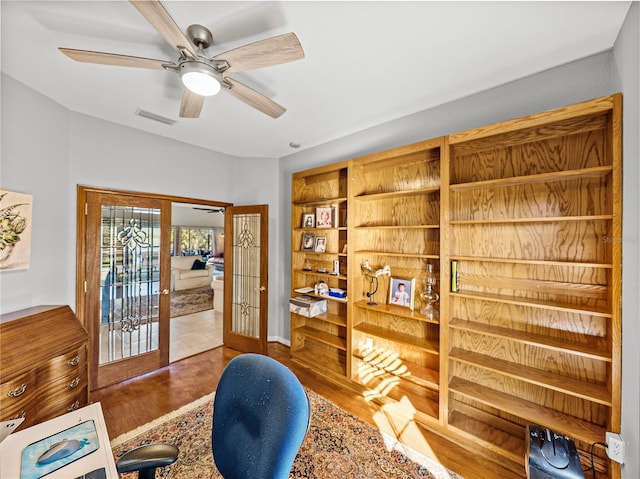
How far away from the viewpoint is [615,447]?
1396 millimetres

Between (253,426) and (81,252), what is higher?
(81,252)

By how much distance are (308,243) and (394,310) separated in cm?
138

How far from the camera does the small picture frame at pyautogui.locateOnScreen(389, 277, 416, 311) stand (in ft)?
8.02

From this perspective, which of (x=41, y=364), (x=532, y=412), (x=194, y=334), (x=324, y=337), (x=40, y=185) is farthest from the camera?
(x=194, y=334)

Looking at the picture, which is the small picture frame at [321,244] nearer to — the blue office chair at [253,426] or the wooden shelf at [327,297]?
the wooden shelf at [327,297]

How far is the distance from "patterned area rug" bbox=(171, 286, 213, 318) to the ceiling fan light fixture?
4.66 meters

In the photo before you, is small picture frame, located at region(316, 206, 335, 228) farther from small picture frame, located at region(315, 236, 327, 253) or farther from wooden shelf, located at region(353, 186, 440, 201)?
wooden shelf, located at region(353, 186, 440, 201)

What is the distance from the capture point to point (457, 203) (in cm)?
220

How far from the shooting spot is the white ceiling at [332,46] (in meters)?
1.40

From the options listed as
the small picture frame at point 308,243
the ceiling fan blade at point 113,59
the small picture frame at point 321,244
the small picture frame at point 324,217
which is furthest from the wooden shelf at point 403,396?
the ceiling fan blade at point 113,59

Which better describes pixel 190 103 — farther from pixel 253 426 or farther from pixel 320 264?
pixel 320 264

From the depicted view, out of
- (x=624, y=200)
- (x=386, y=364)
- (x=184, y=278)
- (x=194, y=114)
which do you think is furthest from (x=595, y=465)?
(x=184, y=278)

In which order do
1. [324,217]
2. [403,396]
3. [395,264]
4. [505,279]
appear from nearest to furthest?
[505,279]
[403,396]
[395,264]
[324,217]

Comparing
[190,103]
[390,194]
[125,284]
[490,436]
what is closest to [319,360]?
[490,436]
